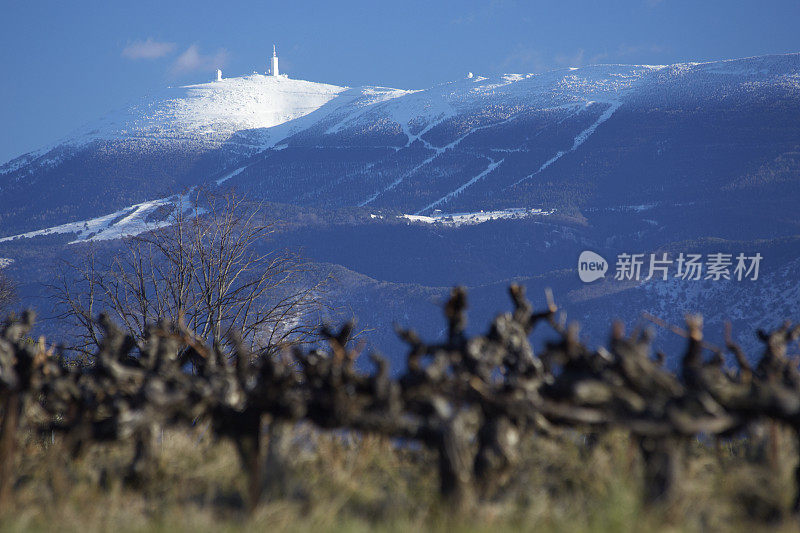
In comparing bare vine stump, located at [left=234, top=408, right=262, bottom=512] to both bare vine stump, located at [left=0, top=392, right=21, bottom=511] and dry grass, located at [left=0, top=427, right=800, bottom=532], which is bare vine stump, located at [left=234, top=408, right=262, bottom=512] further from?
bare vine stump, located at [left=0, top=392, right=21, bottom=511]

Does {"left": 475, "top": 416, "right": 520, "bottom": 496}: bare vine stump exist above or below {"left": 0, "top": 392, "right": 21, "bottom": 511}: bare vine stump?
below

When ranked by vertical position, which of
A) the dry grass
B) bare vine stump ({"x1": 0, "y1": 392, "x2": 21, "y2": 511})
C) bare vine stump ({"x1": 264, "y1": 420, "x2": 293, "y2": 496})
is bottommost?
the dry grass

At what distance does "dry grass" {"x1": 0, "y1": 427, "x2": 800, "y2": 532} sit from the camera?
13.0 ft

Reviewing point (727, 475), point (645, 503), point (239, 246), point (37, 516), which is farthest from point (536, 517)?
point (239, 246)

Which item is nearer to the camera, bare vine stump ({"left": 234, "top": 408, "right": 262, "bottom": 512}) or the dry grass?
the dry grass

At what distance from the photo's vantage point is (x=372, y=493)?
4660 mm

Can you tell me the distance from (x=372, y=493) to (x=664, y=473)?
67.6 inches

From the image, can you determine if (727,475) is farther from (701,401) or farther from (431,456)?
(431,456)

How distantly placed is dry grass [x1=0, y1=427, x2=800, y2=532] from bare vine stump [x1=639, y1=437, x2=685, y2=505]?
0.20 feet

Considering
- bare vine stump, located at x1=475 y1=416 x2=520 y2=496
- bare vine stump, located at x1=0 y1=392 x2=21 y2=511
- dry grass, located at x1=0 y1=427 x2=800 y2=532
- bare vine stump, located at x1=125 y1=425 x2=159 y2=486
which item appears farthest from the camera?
bare vine stump, located at x1=125 y1=425 x2=159 y2=486

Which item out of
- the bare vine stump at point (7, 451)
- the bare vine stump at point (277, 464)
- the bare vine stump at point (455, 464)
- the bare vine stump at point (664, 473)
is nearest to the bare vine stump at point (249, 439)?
the bare vine stump at point (277, 464)

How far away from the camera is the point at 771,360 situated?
586 cm

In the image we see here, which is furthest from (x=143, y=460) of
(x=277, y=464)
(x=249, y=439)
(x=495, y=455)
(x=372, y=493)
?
(x=495, y=455)

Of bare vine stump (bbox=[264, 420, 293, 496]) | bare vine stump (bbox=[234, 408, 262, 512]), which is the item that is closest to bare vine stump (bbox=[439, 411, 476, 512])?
bare vine stump (bbox=[264, 420, 293, 496])
